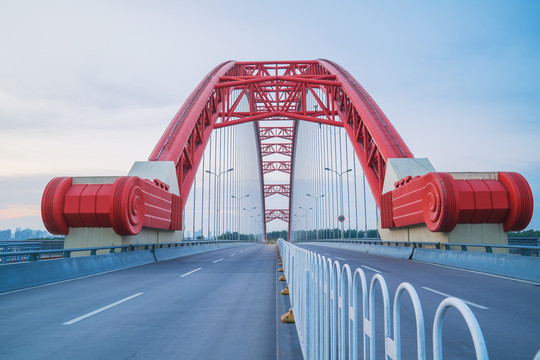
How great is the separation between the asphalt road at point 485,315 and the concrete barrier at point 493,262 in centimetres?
65

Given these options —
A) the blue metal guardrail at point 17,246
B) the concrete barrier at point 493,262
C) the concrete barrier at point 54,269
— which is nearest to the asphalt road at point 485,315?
the concrete barrier at point 493,262

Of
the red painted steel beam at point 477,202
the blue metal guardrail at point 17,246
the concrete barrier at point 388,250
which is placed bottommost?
the concrete barrier at point 388,250

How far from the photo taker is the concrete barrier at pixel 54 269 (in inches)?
415

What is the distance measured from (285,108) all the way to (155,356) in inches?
1488

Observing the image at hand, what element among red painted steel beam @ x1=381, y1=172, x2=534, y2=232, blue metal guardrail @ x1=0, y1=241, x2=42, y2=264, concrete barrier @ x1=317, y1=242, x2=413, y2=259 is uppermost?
red painted steel beam @ x1=381, y1=172, x2=534, y2=232

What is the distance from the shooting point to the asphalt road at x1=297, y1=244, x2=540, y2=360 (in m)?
5.02

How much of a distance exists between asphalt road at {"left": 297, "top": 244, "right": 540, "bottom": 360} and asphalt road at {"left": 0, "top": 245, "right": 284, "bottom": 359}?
223 cm

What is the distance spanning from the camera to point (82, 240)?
715 inches

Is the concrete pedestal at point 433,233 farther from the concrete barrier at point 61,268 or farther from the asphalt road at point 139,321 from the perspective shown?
the concrete barrier at point 61,268

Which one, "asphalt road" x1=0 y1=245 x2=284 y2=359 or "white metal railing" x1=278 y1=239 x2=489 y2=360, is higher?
"white metal railing" x1=278 y1=239 x2=489 y2=360

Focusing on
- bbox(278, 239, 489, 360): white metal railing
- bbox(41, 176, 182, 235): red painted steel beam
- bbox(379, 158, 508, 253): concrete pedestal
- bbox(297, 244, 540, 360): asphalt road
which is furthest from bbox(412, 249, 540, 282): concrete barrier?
bbox(41, 176, 182, 235): red painted steel beam

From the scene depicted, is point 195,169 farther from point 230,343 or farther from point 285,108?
point 230,343

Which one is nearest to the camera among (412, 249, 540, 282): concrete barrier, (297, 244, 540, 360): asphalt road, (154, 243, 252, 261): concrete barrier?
(297, 244, 540, 360): asphalt road

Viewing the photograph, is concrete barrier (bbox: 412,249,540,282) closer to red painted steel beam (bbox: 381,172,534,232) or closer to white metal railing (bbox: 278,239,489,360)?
red painted steel beam (bbox: 381,172,534,232)
